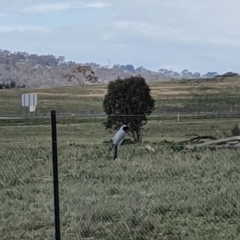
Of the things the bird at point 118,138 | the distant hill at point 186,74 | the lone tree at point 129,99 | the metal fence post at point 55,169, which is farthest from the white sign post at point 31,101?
the distant hill at point 186,74

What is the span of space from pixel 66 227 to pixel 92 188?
0.82 metres

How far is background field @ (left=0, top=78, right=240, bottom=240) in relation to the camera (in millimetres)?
5574

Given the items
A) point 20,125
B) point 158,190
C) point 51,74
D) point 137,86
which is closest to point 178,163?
point 158,190

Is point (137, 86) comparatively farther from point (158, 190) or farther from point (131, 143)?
point (158, 190)

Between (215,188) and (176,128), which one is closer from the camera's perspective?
(215,188)

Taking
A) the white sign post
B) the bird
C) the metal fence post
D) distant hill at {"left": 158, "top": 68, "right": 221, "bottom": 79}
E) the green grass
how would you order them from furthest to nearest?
distant hill at {"left": 158, "top": 68, "right": 221, "bottom": 79} < the white sign post < the bird < the green grass < the metal fence post

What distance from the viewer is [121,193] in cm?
623

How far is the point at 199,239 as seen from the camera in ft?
17.1

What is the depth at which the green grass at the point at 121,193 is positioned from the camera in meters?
5.57

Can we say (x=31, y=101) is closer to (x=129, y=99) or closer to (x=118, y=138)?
(x=118, y=138)

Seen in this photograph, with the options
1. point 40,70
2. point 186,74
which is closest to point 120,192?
point 186,74

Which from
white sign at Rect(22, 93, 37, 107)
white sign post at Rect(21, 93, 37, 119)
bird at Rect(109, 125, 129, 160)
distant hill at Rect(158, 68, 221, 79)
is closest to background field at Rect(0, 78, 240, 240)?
bird at Rect(109, 125, 129, 160)

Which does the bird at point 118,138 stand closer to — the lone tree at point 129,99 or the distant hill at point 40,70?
the lone tree at point 129,99

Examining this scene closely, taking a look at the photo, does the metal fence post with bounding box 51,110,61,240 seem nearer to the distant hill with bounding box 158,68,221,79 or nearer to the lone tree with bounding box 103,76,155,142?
the lone tree with bounding box 103,76,155,142
